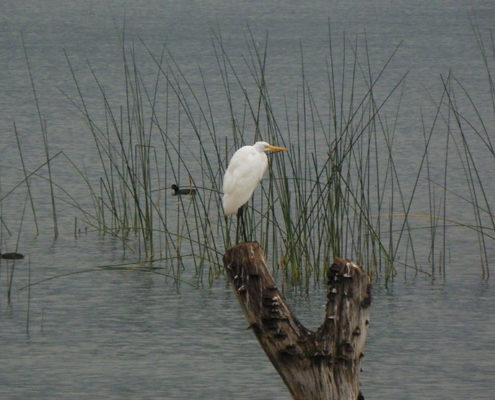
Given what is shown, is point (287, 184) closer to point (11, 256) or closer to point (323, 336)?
point (11, 256)

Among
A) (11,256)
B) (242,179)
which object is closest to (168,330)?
(242,179)

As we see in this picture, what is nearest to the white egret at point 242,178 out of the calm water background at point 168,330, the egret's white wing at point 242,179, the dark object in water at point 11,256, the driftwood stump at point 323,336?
the egret's white wing at point 242,179

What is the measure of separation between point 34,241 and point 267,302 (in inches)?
151

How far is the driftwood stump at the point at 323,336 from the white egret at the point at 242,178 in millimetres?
2147

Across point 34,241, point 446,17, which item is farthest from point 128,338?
point 446,17

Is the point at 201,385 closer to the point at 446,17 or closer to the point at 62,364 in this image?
the point at 62,364

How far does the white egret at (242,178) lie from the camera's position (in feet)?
17.5

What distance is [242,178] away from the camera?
17.5 ft

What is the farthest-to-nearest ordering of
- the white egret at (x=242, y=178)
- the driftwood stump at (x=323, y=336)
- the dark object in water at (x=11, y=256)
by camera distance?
the dark object in water at (x=11, y=256) < the white egret at (x=242, y=178) < the driftwood stump at (x=323, y=336)

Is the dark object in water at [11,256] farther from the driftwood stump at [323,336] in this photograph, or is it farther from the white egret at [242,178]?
the driftwood stump at [323,336]

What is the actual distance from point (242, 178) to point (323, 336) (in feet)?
7.53

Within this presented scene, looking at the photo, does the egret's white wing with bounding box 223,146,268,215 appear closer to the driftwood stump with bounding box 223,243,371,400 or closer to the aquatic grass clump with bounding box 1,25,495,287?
the aquatic grass clump with bounding box 1,25,495,287

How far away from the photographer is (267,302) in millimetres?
3123

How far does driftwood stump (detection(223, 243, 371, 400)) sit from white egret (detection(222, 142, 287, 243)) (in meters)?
2.15
